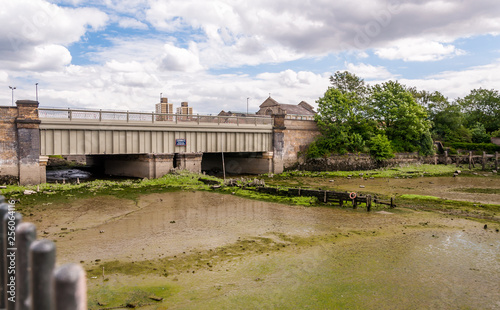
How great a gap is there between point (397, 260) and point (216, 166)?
1235 inches

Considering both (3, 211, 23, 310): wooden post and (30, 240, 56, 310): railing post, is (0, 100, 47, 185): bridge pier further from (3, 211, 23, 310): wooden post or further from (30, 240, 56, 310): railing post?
(30, 240, 56, 310): railing post

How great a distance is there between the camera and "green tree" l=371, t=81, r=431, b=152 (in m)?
45.8

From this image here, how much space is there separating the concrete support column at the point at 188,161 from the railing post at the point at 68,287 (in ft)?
102

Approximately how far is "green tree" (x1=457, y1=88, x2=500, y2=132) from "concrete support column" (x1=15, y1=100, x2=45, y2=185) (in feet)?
215

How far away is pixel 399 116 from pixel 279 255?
127 ft

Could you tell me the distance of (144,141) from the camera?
3119 cm

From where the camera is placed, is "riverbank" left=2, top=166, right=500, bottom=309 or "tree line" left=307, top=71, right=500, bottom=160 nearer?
"riverbank" left=2, top=166, right=500, bottom=309

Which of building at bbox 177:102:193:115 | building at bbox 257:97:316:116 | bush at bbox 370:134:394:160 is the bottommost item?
bush at bbox 370:134:394:160

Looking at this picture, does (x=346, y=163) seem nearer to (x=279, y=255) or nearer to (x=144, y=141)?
(x=144, y=141)

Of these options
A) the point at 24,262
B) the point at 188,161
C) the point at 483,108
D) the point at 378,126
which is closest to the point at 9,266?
the point at 24,262

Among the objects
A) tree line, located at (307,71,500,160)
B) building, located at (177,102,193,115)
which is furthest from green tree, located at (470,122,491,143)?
building, located at (177,102,193,115)

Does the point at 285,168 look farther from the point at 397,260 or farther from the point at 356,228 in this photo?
the point at 397,260

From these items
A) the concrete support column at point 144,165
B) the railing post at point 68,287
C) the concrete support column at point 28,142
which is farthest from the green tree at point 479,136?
the railing post at point 68,287

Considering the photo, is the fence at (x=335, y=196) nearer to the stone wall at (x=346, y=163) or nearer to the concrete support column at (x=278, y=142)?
the concrete support column at (x=278, y=142)
